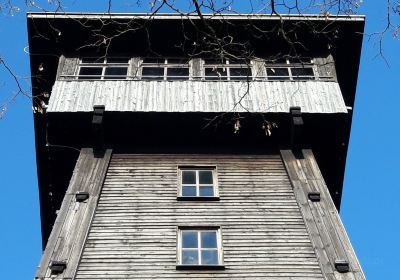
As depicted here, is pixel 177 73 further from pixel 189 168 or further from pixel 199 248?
pixel 199 248

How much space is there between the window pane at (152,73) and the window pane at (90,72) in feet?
4.15

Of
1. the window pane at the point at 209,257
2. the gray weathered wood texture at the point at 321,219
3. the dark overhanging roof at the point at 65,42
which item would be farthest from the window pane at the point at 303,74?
the window pane at the point at 209,257

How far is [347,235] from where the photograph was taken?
1388 cm

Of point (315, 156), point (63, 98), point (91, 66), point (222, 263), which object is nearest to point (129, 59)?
point (91, 66)

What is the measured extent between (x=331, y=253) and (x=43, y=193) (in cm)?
925

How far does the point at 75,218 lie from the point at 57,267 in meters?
1.80

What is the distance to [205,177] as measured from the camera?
1627 cm

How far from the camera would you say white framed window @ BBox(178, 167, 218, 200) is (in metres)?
15.5

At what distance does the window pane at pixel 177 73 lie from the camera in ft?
60.6

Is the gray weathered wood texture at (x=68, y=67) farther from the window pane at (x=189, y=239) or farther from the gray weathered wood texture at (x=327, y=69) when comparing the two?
the gray weathered wood texture at (x=327, y=69)

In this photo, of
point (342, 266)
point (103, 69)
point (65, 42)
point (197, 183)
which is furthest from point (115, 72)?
point (342, 266)

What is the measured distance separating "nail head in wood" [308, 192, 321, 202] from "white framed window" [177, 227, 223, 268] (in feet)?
7.82

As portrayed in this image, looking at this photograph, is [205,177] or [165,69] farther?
[165,69]

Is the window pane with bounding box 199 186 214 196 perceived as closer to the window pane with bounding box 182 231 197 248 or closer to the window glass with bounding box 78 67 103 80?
the window pane with bounding box 182 231 197 248
